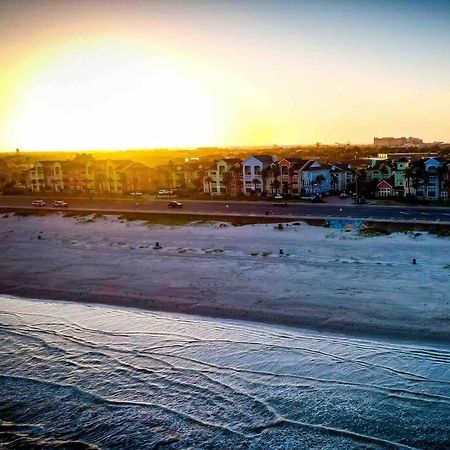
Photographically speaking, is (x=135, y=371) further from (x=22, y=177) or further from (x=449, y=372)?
(x=22, y=177)

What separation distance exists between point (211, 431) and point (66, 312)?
44.5ft

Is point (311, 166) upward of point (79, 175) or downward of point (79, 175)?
upward

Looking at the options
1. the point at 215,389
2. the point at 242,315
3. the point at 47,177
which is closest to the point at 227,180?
the point at 47,177

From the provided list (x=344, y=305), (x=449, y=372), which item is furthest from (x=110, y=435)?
(x=344, y=305)

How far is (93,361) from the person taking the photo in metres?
20.6

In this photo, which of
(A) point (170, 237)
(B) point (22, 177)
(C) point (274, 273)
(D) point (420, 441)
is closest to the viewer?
(D) point (420, 441)

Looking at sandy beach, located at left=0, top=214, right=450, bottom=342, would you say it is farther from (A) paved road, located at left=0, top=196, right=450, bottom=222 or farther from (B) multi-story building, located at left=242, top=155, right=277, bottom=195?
(B) multi-story building, located at left=242, top=155, right=277, bottom=195

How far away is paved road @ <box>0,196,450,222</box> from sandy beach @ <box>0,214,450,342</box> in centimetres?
845

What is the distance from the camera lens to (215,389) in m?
17.8

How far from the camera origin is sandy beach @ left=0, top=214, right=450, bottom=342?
24.1m

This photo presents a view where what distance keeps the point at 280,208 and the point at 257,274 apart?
31414 mm

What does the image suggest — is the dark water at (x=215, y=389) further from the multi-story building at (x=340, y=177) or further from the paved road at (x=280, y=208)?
the multi-story building at (x=340, y=177)

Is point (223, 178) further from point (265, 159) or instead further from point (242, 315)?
point (242, 315)

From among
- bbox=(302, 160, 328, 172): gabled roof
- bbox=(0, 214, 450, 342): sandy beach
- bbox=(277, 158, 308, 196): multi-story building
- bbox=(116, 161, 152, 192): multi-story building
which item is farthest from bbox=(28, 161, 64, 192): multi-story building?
bbox=(0, 214, 450, 342): sandy beach
